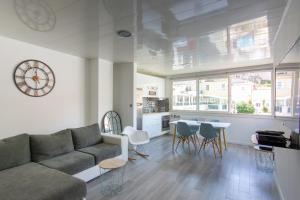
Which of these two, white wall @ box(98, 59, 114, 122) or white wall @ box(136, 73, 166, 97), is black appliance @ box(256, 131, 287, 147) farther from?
→ white wall @ box(136, 73, 166, 97)

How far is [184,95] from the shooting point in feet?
20.8

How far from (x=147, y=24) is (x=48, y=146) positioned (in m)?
2.44

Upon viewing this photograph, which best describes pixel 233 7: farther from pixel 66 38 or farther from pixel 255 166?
pixel 255 166

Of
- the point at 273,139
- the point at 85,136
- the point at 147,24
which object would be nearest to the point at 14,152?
the point at 85,136

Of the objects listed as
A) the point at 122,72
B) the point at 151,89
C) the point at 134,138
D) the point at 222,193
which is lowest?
the point at 222,193

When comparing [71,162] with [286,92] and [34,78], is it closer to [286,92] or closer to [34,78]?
[34,78]

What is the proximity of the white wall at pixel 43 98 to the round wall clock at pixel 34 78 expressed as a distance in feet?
0.25

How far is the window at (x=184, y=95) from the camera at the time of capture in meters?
6.12

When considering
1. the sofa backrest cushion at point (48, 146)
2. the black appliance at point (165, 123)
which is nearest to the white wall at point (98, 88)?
the sofa backrest cushion at point (48, 146)

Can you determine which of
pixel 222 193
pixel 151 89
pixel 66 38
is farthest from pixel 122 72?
pixel 222 193

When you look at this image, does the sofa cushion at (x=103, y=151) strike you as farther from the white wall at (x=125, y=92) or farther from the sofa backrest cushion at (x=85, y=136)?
the white wall at (x=125, y=92)

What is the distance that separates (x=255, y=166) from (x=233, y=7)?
312cm

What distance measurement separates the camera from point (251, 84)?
497 centimetres

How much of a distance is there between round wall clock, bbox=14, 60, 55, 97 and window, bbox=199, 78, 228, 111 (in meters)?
4.68
